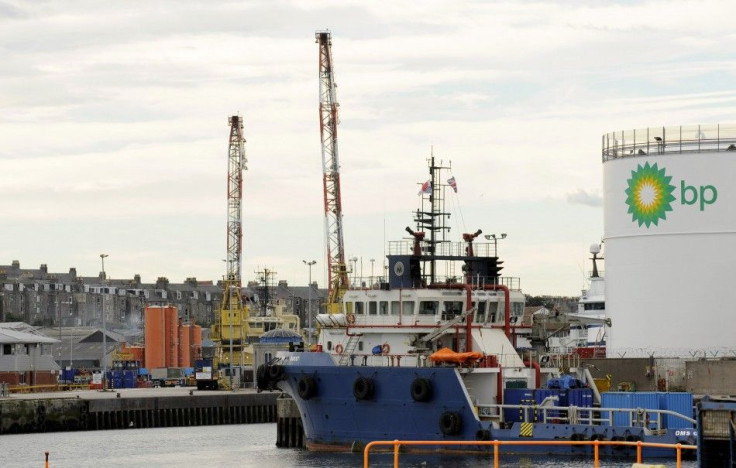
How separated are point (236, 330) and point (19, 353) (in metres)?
35.8

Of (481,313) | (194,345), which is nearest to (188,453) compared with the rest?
(481,313)

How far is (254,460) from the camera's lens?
56094 mm

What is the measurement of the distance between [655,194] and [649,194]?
0.29 meters

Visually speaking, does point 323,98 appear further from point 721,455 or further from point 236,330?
point 721,455

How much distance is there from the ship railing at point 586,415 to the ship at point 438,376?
0.15 ft

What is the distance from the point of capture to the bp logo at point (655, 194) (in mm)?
60969

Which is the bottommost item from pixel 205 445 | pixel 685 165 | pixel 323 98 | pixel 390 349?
pixel 205 445

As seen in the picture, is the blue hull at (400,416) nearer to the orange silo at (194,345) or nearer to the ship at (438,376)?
the ship at (438,376)

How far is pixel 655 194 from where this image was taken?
62031mm

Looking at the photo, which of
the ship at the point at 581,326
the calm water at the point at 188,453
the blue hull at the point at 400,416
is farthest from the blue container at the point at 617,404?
the ship at the point at 581,326

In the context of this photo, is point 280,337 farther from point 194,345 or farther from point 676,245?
point 676,245

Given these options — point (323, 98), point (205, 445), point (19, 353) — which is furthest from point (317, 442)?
point (323, 98)

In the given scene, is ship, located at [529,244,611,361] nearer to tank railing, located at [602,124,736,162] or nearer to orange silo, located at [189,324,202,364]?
tank railing, located at [602,124,736,162]

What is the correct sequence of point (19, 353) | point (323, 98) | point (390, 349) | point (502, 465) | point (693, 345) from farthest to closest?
point (323, 98) < point (19, 353) < point (693, 345) < point (390, 349) < point (502, 465)
